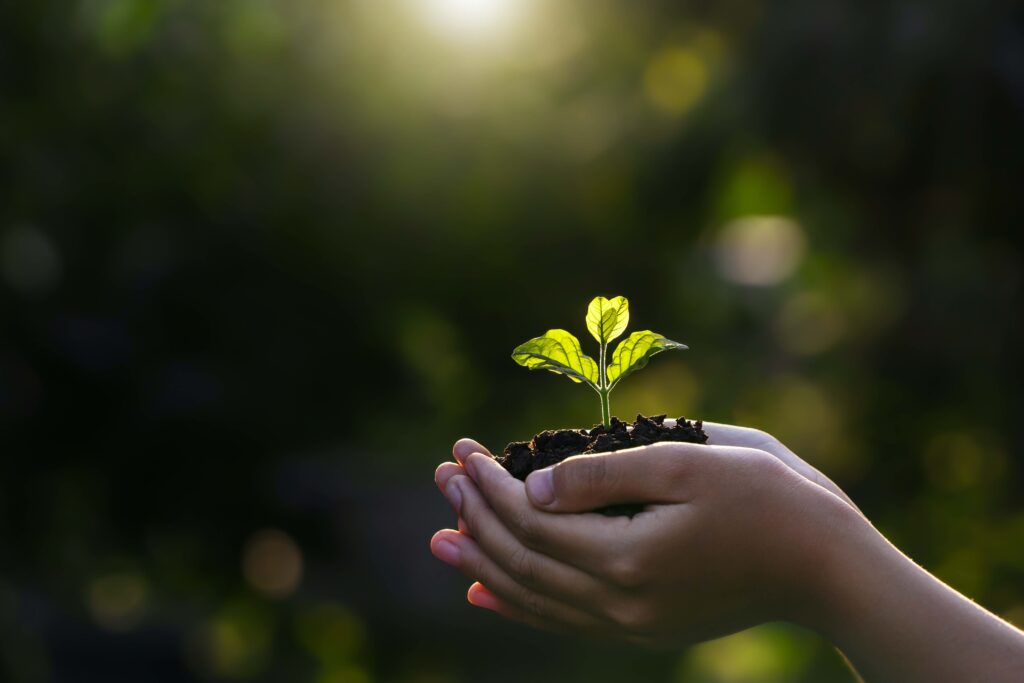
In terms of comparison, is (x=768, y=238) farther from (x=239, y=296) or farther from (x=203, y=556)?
(x=203, y=556)

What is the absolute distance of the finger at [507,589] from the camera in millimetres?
1205

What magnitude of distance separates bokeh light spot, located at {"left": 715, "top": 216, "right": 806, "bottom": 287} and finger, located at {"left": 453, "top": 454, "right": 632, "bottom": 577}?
12.1 ft

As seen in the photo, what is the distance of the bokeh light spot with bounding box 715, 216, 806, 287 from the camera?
4742 mm

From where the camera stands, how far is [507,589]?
123 centimetres

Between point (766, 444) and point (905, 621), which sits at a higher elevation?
point (766, 444)

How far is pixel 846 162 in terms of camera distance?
489 cm

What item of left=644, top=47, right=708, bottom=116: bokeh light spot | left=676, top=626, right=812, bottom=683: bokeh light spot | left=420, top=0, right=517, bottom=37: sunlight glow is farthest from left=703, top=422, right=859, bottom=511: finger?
left=644, top=47, right=708, bottom=116: bokeh light spot

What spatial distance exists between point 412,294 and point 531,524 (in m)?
3.74

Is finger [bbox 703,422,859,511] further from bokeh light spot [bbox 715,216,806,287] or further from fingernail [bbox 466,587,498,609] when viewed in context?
bokeh light spot [bbox 715,216,806,287]

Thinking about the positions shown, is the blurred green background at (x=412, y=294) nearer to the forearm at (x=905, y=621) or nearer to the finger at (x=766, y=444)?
the finger at (x=766, y=444)

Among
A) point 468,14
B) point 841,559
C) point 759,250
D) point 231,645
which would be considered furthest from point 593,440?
point 759,250

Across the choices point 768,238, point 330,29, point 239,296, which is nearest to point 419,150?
point 330,29

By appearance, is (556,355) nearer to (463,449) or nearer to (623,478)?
(463,449)

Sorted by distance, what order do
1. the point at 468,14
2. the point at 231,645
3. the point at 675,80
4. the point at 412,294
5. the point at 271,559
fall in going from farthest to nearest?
the point at 675,80, the point at 412,294, the point at 271,559, the point at 231,645, the point at 468,14
